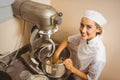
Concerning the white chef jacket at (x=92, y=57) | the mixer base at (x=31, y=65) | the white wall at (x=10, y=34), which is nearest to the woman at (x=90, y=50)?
the white chef jacket at (x=92, y=57)

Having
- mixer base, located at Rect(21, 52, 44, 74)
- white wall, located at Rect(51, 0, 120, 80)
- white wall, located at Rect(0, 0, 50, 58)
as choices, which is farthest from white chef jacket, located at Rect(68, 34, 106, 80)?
white wall, located at Rect(0, 0, 50, 58)

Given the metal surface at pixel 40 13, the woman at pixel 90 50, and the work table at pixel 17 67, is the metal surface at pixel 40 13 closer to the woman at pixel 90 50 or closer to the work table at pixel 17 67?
the woman at pixel 90 50

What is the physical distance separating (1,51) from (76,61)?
439 millimetres

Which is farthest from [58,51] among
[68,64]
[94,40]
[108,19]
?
[108,19]

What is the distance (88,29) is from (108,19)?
0.17 meters

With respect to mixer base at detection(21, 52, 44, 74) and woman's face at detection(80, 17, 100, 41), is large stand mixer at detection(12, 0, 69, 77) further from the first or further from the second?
woman's face at detection(80, 17, 100, 41)

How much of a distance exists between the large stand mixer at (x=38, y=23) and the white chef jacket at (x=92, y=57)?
175 millimetres

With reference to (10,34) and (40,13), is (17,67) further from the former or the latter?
(40,13)

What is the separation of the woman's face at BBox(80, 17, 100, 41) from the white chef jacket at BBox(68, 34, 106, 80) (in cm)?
3

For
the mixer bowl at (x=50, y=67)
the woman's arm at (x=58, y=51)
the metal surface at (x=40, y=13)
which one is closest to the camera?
the metal surface at (x=40, y=13)

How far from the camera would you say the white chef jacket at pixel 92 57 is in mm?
887

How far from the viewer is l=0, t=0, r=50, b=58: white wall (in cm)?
93

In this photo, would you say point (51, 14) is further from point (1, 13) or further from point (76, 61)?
point (76, 61)

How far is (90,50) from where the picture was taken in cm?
92
